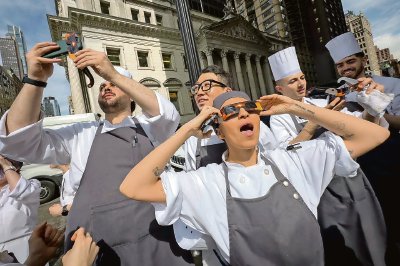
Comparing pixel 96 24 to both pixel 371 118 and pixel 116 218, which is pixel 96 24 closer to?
pixel 116 218

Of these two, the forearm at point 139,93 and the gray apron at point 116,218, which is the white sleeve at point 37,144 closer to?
the gray apron at point 116,218

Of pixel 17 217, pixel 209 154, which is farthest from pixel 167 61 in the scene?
pixel 209 154

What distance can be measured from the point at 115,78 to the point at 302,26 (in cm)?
6922

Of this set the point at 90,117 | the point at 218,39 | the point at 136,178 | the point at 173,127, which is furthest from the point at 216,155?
the point at 218,39

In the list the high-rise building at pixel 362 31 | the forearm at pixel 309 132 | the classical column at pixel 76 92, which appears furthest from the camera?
the high-rise building at pixel 362 31

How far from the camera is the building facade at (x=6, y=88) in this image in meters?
61.8

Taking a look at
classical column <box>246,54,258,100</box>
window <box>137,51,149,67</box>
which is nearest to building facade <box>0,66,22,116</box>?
window <box>137,51,149,67</box>

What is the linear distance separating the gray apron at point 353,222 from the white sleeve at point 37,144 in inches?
83.3

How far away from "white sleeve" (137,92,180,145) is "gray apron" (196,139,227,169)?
437mm

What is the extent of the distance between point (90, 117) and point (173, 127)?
927 cm

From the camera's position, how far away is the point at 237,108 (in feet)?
5.10

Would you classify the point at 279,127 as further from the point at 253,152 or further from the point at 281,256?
the point at 281,256

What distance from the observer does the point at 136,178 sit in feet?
4.65

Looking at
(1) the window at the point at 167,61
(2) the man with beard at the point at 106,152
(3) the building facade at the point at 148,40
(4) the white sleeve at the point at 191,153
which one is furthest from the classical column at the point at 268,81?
(2) the man with beard at the point at 106,152
